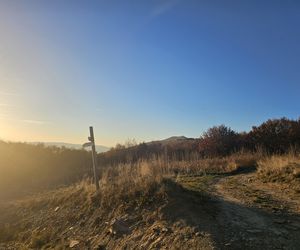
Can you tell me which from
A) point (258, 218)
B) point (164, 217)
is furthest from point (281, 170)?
point (164, 217)

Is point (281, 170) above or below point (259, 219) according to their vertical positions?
above

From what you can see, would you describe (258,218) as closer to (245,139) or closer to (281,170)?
(281,170)

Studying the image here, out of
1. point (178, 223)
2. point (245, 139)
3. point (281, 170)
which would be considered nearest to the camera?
point (178, 223)

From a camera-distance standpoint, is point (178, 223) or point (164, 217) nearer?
point (178, 223)

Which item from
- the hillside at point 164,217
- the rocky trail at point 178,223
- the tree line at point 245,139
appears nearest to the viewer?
the rocky trail at point 178,223

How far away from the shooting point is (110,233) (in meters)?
8.61

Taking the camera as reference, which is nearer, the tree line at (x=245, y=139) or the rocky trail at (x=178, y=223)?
the rocky trail at (x=178, y=223)

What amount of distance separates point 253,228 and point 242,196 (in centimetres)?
320

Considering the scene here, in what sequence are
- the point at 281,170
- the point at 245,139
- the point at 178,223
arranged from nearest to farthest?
the point at 178,223, the point at 281,170, the point at 245,139

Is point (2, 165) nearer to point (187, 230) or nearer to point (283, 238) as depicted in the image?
point (187, 230)

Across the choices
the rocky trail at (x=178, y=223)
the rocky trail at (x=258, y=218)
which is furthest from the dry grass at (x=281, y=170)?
the rocky trail at (x=258, y=218)

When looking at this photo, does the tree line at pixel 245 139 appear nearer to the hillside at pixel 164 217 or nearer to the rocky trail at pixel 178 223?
the hillside at pixel 164 217

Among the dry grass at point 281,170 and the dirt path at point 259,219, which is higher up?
the dry grass at point 281,170

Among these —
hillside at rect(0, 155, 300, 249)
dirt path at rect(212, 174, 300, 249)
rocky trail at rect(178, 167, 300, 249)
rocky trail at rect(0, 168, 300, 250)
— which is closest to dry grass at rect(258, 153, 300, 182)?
hillside at rect(0, 155, 300, 249)
